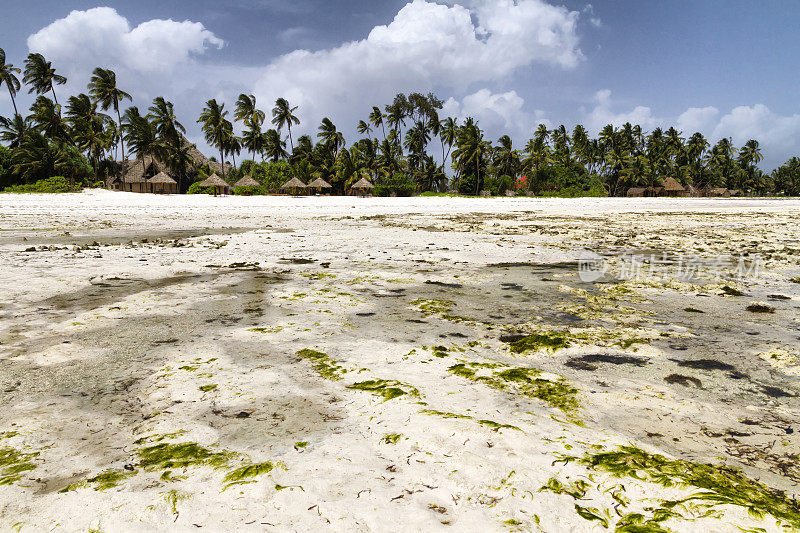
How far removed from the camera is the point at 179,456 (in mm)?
1640

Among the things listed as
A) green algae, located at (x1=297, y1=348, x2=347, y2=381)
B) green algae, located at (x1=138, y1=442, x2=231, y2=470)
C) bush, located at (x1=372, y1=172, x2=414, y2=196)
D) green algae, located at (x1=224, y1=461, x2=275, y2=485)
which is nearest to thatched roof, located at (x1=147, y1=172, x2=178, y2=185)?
bush, located at (x1=372, y1=172, x2=414, y2=196)

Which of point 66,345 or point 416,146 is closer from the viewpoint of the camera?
point 66,345

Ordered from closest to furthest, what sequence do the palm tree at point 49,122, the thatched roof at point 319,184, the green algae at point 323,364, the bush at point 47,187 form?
the green algae at point 323,364, the bush at point 47,187, the palm tree at point 49,122, the thatched roof at point 319,184

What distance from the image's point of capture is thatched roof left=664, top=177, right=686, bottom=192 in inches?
2714

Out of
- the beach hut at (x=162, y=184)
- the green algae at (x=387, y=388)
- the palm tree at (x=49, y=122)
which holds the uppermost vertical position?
the palm tree at (x=49, y=122)

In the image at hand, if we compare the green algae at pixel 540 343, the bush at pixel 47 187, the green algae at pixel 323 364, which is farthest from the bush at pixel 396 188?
the green algae at pixel 323 364

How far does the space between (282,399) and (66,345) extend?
1686mm

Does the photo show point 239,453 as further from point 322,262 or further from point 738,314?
point 322,262

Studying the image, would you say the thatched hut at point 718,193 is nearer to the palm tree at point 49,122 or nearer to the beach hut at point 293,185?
the beach hut at point 293,185

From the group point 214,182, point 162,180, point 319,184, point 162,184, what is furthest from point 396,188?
point 162,184

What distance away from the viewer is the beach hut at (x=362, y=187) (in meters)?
54.0

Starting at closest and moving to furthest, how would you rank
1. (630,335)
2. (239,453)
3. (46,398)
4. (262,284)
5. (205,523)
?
(205,523)
(239,453)
(46,398)
(630,335)
(262,284)

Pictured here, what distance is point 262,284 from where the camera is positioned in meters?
4.85

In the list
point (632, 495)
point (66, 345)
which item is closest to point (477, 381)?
point (632, 495)
